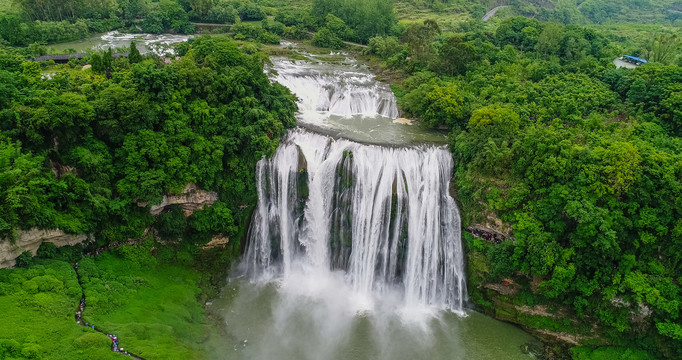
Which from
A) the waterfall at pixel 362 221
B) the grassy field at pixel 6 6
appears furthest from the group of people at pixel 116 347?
the grassy field at pixel 6 6

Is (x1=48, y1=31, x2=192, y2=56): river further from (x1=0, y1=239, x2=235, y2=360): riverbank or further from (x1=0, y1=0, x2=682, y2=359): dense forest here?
(x1=0, y1=239, x2=235, y2=360): riverbank

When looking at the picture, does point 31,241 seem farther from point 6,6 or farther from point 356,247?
point 6,6

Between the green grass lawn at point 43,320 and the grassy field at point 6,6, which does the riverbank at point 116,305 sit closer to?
the green grass lawn at point 43,320

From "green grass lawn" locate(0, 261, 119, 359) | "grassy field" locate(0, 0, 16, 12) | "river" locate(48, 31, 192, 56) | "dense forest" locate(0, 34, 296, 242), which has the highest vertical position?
"grassy field" locate(0, 0, 16, 12)

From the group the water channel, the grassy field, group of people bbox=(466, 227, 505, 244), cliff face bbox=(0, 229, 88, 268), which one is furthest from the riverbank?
the grassy field

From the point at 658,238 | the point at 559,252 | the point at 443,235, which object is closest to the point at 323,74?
the point at 443,235

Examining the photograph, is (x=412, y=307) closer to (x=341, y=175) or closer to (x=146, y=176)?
(x=341, y=175)

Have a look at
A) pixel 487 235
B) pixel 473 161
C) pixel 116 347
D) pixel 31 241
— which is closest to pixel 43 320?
pixel 116 347
